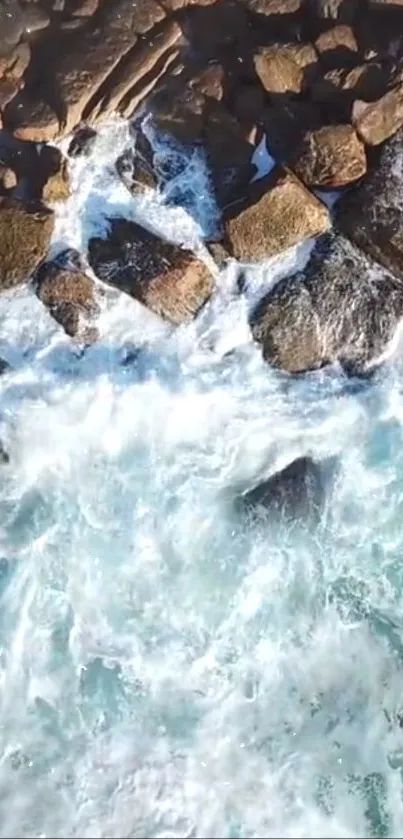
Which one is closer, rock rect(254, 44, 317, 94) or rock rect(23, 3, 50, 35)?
rock rect(254, 44, 317, 94)

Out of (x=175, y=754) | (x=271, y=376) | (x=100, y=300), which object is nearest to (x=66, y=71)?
(x=100, y=300)

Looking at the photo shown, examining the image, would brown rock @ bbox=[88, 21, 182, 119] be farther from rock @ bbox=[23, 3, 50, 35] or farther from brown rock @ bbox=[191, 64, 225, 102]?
rock @ bbox=[23, 3, 50, 35]

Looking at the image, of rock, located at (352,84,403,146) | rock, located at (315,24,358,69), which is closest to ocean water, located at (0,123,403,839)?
rock, located at (352,84,403,146)

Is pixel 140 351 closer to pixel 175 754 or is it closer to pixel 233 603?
pixel 233 603

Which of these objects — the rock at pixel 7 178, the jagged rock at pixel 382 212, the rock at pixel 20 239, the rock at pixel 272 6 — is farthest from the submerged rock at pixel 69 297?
the rock at pixel 272 6

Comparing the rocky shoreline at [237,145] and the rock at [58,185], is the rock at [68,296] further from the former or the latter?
the rock at [58,185]

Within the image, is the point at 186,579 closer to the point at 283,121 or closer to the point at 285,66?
the point at 283,121

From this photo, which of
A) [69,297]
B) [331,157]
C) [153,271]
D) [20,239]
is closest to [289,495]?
[153,271]
